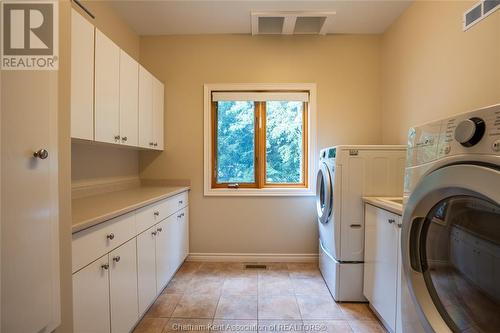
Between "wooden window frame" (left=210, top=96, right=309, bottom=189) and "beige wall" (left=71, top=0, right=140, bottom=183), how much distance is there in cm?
88

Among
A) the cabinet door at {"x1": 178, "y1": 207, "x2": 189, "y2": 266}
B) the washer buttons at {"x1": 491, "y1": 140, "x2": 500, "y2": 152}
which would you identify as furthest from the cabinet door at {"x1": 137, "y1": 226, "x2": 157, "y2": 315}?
the washer buttons at {"x1": 491, "y1": 140, "x2": 500, "y2": 152}

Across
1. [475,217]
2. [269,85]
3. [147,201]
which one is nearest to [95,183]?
[147,201]

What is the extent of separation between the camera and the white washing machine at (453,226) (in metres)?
0.61

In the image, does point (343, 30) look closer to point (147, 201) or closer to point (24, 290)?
point (147, 201)

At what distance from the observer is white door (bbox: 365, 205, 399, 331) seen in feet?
4.97

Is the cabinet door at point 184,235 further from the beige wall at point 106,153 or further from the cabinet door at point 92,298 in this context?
the cabinet door at point 92,298

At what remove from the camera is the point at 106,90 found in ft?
5.57

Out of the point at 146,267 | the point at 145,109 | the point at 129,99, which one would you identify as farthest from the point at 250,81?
the point at 146,267

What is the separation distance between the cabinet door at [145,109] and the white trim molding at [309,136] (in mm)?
591

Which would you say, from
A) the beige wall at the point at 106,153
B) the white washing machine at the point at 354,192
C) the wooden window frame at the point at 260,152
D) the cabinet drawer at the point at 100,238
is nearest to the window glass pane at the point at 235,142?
the wooden window frame at the point at 260,152

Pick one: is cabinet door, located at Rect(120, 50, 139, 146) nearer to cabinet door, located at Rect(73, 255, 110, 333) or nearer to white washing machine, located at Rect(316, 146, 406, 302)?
cabinet door, located at Rect(73, 255, 110, 333)

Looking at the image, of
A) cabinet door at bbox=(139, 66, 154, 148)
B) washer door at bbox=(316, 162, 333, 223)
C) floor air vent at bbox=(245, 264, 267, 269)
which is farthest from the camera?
floor air vent at bbox=(245, 264, 267, 269)

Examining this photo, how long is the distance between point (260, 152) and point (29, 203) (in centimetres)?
230

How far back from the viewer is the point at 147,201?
1700mm
